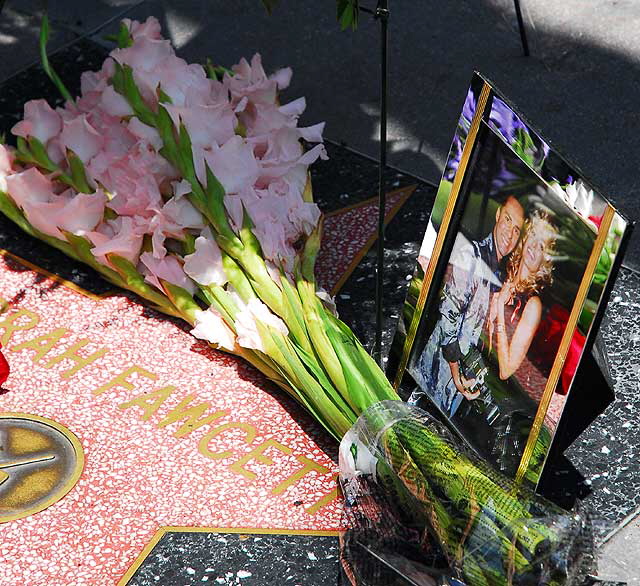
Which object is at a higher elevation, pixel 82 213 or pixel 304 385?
pixel 82 213

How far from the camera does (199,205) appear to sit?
3.27 meters

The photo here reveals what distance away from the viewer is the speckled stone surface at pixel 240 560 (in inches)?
102

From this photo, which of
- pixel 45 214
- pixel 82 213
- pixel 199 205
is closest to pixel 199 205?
pixel 199 205

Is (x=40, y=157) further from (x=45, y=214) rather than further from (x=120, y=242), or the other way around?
(x=120, y=242)

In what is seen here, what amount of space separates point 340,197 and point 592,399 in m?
1.61

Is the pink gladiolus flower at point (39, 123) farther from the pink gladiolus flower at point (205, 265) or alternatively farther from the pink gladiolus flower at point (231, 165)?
the pink gladiolus flower at point (205, 265)

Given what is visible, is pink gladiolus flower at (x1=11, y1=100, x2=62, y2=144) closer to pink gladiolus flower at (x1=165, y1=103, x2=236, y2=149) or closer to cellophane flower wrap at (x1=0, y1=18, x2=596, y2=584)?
cellophane flower wrap at (x1=0, y1=18, x2=596, y2=584)

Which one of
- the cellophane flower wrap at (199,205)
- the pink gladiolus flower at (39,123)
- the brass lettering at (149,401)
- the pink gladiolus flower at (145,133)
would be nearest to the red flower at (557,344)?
the cellophane flower wrap at (199,205)

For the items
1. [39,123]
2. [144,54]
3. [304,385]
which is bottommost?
[304,385]

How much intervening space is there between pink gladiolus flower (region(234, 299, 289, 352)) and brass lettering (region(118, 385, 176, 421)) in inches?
10.3

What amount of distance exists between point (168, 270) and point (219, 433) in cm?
55

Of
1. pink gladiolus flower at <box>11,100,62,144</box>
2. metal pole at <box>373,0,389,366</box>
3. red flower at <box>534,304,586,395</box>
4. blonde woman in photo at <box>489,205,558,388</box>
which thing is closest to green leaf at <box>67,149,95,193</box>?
pink gladiolus flower at <box>11,100,62,144</box>

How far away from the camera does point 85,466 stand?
9.48 feet

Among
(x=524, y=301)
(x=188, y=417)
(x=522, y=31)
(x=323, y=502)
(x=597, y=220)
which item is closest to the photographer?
(x=597, y=220)
